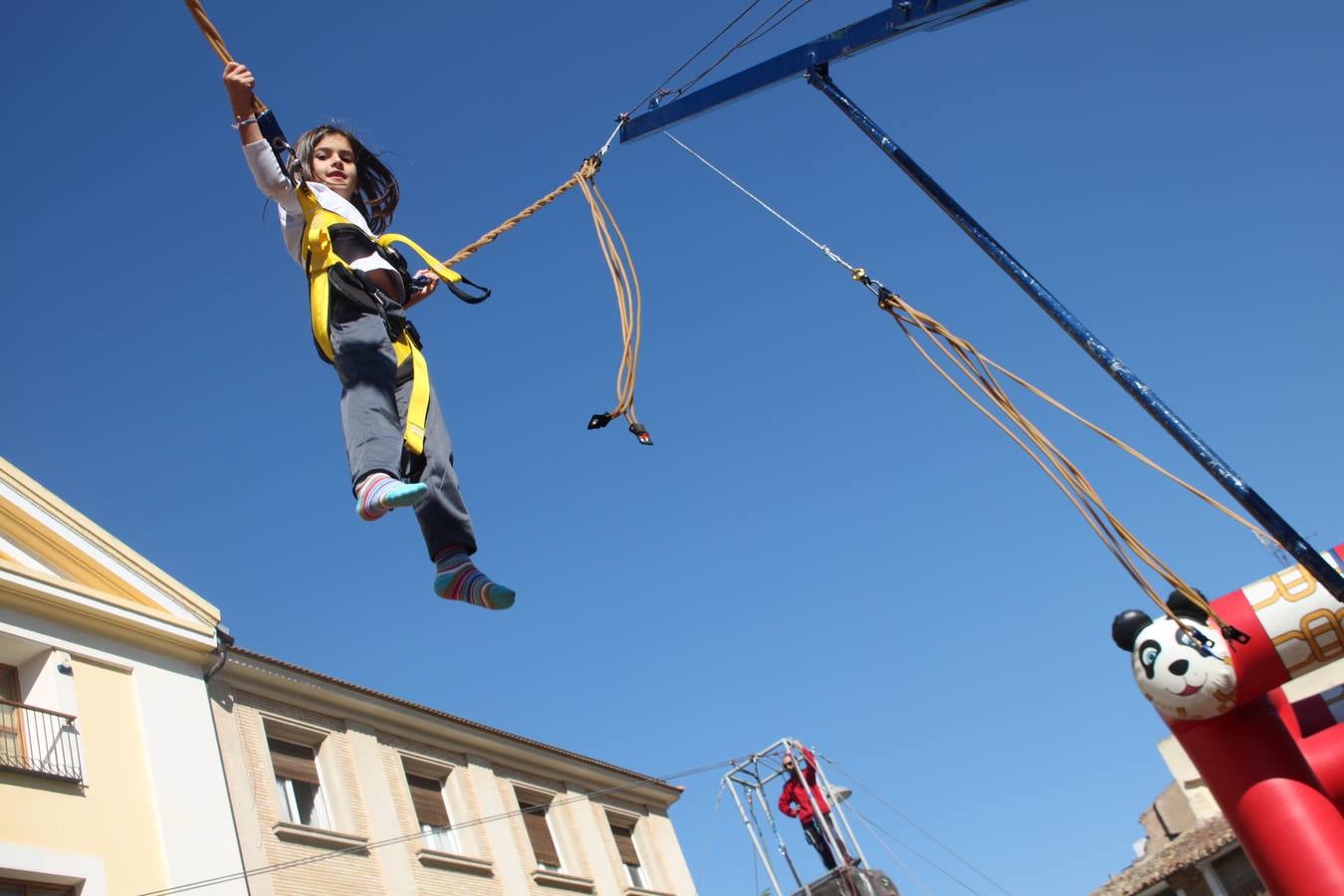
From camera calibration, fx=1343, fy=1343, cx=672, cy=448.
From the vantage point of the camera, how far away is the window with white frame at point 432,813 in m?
13.7

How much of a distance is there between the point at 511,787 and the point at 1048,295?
426 inches

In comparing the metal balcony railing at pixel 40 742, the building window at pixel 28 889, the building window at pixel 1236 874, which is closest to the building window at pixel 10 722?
the metal balcony railing at pixel 40 742

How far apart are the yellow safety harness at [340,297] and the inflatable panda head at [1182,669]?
18.2 ft

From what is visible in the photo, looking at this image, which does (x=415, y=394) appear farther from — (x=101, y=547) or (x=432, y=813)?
(x=432, y=813)

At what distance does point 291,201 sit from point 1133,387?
3.72m

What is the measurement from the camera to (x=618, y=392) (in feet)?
19.5

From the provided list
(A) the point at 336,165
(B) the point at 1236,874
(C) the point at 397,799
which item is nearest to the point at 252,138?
(A) the point at 336,165

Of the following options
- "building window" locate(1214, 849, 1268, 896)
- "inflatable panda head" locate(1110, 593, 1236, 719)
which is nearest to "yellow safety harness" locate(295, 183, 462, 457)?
"inflatable panda head" locate(1110, 593, 1236, 719)

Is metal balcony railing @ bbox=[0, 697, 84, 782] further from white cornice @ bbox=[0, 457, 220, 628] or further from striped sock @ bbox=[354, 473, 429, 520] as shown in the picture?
striped sock @ bbox=[354, 473, 429, 520]

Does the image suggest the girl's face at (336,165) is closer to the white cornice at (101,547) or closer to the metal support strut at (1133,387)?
the metal support strut at (1133,387)

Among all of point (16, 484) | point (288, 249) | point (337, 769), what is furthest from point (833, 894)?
point (288, 249)

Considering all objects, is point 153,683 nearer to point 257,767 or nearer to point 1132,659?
point 257,767

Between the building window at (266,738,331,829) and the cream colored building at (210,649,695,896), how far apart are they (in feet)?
0.05

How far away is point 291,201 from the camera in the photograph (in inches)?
190
